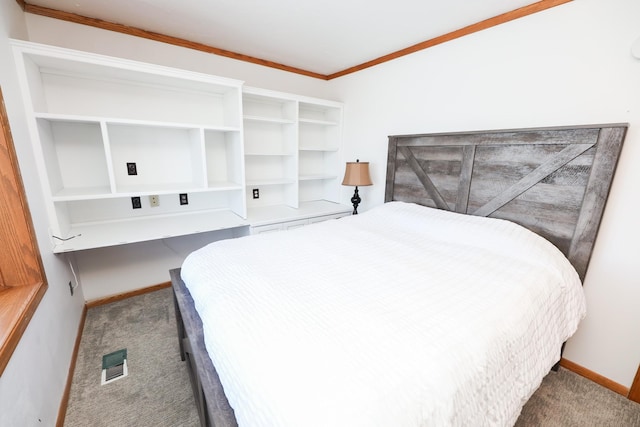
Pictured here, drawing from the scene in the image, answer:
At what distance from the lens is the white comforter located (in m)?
0.71

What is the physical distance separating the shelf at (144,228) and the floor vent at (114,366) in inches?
30.1

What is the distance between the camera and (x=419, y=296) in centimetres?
113

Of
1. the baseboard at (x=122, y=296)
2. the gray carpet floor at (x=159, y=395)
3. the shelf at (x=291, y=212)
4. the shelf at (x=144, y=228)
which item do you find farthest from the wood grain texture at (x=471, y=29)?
the baseboard at (x=122, y=296)

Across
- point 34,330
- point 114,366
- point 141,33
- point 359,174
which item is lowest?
point 114,366

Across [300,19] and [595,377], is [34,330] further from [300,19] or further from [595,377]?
[595,377]

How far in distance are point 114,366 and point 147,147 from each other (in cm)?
174

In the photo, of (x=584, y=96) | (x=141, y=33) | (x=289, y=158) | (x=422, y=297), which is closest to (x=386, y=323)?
(x=422, y=297)

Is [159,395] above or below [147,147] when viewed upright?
below

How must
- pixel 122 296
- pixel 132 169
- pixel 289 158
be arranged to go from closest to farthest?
pixel 132 169, pixel 122 296, pixel 289 158

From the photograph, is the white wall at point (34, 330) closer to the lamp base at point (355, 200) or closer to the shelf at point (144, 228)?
the shelf at point (144, 228)

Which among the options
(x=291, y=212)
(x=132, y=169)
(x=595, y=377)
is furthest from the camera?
(x=291, y=212)

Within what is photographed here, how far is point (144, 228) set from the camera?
218 cm

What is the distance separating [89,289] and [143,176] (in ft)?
3.64

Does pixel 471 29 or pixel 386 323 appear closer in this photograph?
pixel 386 323
